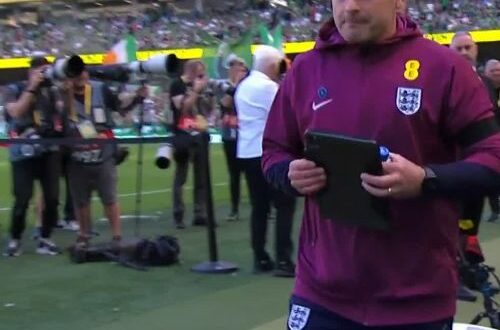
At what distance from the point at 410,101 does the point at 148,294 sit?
4.85 m

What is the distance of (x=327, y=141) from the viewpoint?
2.29 m

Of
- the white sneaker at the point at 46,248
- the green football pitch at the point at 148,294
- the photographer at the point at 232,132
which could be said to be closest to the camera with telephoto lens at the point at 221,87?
the photographer at the point at 232,132

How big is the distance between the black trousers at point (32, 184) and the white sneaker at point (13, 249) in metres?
0.05

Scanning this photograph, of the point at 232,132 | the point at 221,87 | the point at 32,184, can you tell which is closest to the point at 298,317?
the point at 32,184

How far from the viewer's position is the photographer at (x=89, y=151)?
320 inches

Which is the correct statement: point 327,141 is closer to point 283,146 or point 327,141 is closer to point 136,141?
point 283,146

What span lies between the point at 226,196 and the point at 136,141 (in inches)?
251

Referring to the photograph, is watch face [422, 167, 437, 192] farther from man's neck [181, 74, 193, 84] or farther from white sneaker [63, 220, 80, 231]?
white sneaker [63, 220, 80, 231]

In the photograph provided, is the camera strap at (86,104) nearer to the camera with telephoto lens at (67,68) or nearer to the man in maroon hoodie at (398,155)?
the camera with telephoto lens at (67,68)

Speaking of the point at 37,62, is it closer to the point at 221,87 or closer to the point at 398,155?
the point at 221,87

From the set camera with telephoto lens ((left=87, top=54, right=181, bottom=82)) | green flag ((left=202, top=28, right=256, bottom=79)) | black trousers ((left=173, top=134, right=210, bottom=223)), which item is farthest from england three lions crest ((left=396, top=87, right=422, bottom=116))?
green flag ((left=202, top=28, right=256, bottom=79))

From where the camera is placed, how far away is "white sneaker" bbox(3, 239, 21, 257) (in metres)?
8.65

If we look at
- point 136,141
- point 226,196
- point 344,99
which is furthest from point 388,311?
point 226,196

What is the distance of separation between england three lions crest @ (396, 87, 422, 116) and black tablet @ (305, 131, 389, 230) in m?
0.20
